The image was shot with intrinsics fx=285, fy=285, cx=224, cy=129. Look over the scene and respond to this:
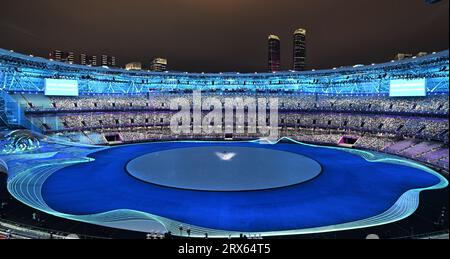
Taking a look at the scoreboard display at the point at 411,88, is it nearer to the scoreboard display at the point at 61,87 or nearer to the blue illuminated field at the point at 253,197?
the blue illuminated field at the point at 253,197

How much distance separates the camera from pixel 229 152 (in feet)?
143

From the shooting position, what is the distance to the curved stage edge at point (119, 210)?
17859mm

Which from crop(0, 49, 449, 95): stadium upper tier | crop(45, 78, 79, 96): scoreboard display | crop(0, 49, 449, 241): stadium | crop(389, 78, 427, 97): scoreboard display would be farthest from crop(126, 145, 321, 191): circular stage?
crop(45, 78, 79, 96): scoreboard display

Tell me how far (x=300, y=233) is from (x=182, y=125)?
1982 inches

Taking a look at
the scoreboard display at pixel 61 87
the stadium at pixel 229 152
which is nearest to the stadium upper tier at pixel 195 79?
the stadium at pixel 229 152

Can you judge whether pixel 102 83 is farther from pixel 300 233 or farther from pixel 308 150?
pixel 300 233

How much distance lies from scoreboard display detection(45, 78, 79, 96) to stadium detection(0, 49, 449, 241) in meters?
0.19

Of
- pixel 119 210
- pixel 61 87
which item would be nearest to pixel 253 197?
pixel 119 210

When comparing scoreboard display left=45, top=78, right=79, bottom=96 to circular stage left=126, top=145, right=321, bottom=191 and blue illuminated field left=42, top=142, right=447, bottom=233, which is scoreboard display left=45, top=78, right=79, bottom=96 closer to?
circular stage left=126, top=145, right=321, bottom=191

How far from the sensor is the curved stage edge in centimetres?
1786

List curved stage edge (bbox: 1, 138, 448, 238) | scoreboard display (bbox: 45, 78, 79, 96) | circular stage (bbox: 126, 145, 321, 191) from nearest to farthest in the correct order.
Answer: curved stage edge (bbox: 1, 138, 448, 238), circular stage (bbox: 126, 145, 321, 191), scoreboard display (bbox: 45, 78, 79, 96)

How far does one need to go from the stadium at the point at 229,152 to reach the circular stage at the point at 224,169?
253mm

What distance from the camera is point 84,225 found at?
18359 millimetres

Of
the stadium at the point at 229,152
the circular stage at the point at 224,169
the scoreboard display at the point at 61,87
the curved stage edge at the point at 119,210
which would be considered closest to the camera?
the curved stage edge at the point at 119,210
